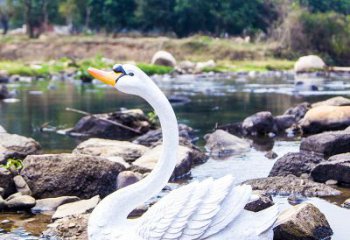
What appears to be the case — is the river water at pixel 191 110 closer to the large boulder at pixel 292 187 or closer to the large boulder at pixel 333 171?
the large boulder at pixel 292 187

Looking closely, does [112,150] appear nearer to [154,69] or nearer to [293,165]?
[293,165]

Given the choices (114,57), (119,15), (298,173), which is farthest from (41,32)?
(298,173)

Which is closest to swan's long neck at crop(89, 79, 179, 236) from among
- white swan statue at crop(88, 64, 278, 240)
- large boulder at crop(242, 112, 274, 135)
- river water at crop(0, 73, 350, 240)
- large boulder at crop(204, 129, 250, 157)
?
white swan statue at crop(88, 64, 278, 240)

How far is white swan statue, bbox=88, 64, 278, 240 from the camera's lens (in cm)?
626

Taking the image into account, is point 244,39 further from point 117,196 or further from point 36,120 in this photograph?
point 117,196

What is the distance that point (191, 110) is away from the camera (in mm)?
25172

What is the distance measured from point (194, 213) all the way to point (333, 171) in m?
5.80

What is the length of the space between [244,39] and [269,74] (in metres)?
23.1

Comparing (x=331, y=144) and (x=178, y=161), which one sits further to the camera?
(x=331, y=144)

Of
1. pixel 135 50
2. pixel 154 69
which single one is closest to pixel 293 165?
pixel 154 69

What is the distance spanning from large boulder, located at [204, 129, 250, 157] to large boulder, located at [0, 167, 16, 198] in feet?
17.9

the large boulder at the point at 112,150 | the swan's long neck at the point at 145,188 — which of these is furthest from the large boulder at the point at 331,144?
the swan's long neck at the point at 145,188

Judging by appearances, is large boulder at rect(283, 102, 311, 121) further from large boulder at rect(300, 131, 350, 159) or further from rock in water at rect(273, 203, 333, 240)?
rock in water at rect(273, 203, 333, 240)

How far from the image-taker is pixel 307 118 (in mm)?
18375
